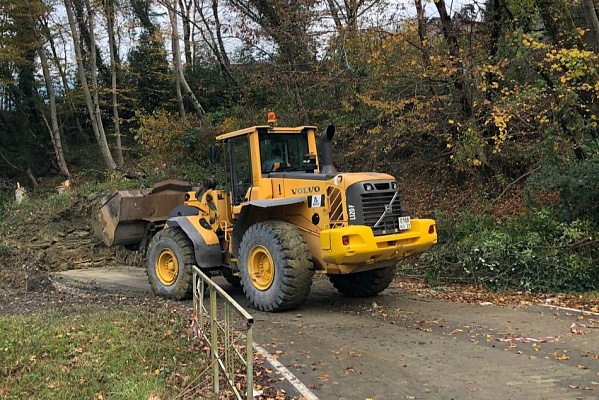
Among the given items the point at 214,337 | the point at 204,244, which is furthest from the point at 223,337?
the point at 204,244

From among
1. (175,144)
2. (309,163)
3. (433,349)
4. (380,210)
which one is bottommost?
(433,349)

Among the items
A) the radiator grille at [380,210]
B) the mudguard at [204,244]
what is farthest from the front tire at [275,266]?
the radiator grille at [380,210]

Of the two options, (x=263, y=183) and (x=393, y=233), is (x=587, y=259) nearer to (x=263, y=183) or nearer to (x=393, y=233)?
(x=393, y=233)

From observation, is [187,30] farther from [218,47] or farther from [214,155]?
[214,155]

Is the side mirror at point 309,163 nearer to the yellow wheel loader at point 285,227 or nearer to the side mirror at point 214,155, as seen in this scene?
the yellow wheel loader at point 285,227

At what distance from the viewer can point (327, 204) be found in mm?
7746

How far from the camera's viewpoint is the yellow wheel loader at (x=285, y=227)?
7.54 metres

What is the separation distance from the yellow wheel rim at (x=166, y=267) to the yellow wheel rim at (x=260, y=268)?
6.32 feet

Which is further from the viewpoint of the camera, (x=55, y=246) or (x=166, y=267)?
(x=55, y=246)

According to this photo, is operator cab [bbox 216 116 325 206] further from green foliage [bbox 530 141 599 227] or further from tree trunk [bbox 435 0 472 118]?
tree trunk [bbox 435 0 472 118]

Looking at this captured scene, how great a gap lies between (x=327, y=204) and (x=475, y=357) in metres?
2.97

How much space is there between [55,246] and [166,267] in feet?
25.8

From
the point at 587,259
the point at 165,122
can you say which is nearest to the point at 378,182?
the point at 587,259

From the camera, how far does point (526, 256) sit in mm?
9477
